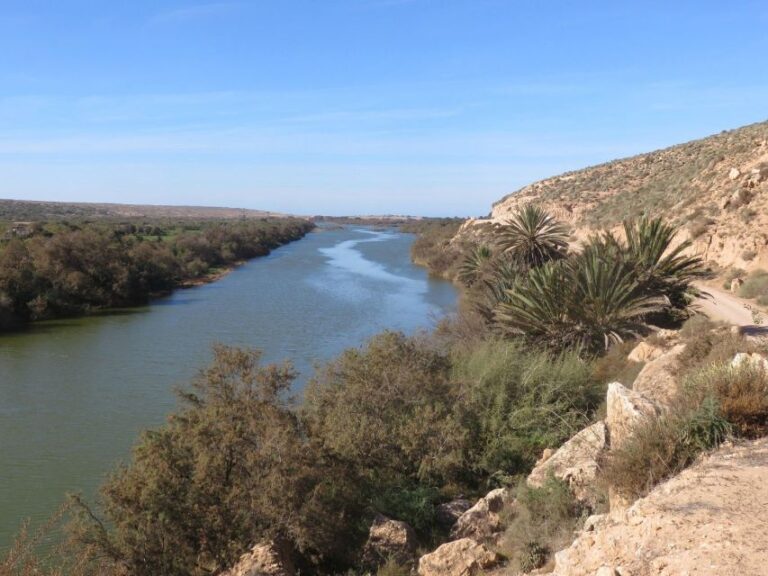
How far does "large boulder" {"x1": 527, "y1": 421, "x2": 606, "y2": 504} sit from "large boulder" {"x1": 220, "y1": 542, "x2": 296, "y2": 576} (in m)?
3.28

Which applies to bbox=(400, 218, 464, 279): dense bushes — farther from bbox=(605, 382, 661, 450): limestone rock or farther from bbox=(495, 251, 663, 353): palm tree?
bbox=(605, 382, 661, 450): limestone rock

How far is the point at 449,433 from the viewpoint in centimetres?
1071

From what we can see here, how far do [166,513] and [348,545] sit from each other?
8.12ft

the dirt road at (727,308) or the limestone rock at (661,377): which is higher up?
the dirt road at (727,308)

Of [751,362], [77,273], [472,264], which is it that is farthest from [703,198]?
[77,273]

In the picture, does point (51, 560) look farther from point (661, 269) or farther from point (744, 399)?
point (661, 269)

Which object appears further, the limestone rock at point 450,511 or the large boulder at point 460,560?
the limestone rock at point 450,511

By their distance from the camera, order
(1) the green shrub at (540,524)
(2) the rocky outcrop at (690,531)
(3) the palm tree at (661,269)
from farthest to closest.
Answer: (3) the palm tree at (661,269) → (1) the green shrub at (540,524) → (2) the rocky outcrop at (690,531)

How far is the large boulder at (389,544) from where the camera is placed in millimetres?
8109

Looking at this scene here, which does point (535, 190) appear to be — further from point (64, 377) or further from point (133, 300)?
point (64, 377)

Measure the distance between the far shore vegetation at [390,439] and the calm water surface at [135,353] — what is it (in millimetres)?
3769

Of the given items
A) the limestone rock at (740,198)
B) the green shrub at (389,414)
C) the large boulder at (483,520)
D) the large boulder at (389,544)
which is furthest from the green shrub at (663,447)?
the limestone rock at (740,198)

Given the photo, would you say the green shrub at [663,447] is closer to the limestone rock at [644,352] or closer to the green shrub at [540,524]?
the green shrub at [540,524]

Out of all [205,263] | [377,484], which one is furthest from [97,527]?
[205,263]
